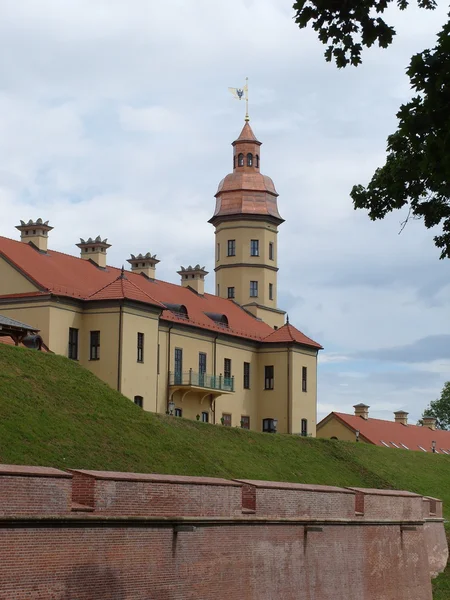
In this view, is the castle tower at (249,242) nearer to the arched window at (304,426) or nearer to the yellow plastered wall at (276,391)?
the yellow plastered wall at (276,391)

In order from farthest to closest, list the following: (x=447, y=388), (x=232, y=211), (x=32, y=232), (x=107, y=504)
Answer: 1. (x=447, y=388)
2. (x=232, y=211)
3. (x=32, y=232)
4. (x=107, y=504)

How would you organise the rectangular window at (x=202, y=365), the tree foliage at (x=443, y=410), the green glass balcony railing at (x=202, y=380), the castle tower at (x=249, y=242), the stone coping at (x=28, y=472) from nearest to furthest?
the stone coping at (x=28, y=472)
the green glass balcony railing at (x=202, y=380)
the rectangular window at (x=202, y=365)
the castle tower at (x=249, y=242)
the tree foliage at (x=443, y=410)

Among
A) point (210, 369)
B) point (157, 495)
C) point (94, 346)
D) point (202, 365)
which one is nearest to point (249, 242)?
point (210, 369)

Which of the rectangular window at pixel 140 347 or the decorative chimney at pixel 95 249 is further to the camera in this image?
the decorative chimney at pixel 95 249

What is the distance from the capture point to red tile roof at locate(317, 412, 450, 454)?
248 feet

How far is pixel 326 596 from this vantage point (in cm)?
2856

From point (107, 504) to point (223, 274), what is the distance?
52953 mm

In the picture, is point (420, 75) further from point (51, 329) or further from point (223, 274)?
point (223, 274)

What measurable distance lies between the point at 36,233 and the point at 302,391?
17.4 meters

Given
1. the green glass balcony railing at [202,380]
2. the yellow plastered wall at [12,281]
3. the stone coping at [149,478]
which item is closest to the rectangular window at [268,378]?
the green glass balcony railing at [202,380]

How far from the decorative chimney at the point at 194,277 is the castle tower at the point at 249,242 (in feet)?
15.8

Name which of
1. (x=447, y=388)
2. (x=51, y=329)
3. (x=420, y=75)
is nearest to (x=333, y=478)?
(x=51, y=329)

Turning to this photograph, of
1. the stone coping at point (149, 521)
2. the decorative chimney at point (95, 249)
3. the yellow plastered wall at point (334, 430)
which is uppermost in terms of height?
the decorative chimney at point (95, 249)

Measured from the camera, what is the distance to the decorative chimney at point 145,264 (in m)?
63.8
